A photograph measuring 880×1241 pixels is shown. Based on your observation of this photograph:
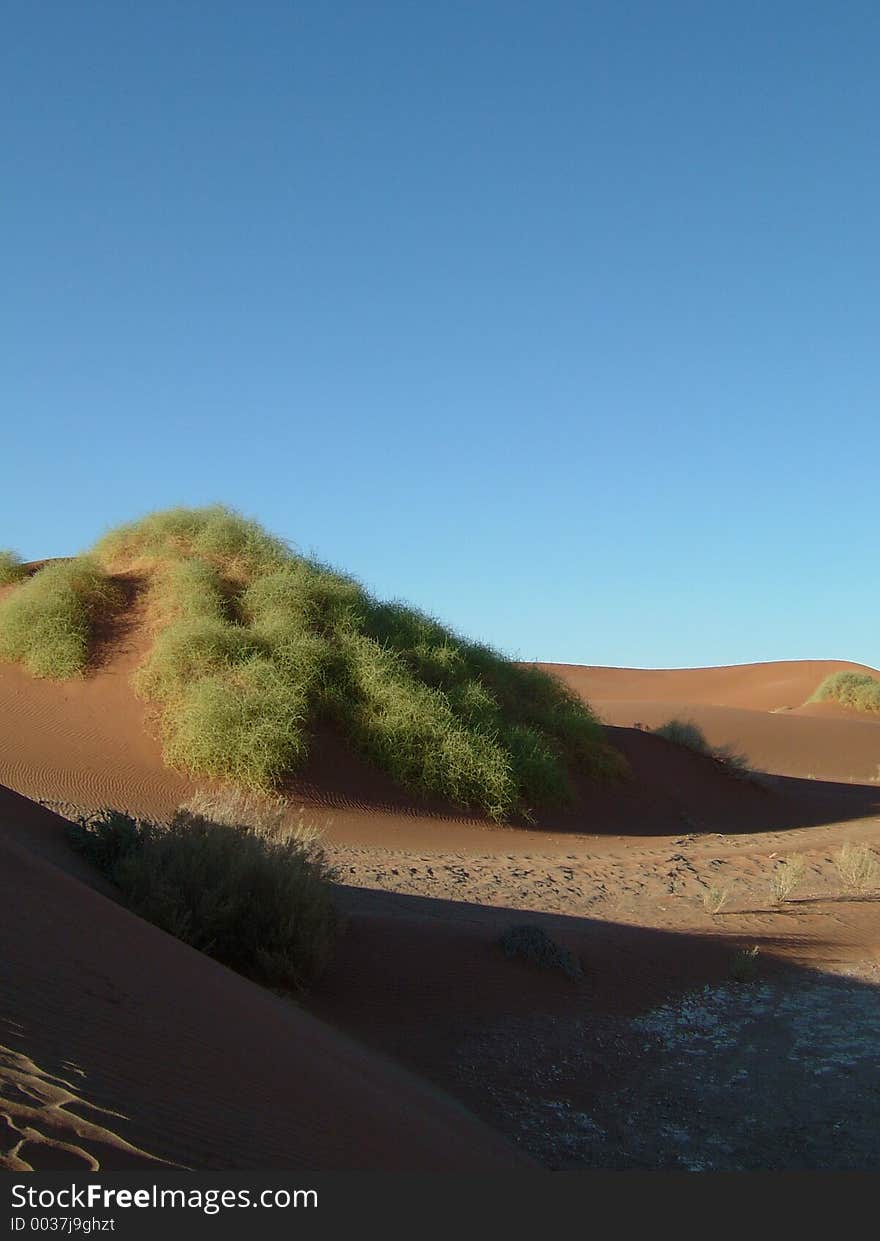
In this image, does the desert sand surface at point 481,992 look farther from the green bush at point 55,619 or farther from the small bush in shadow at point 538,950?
the green bush at point 55,619

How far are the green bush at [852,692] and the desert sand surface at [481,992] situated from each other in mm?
36303

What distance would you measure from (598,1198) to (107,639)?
18819 millimetres

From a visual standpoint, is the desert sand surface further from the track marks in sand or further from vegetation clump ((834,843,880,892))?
vegetation clump ((834,843,880,892))

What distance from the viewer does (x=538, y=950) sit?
9.31 metres

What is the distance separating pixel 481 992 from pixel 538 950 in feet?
2.90

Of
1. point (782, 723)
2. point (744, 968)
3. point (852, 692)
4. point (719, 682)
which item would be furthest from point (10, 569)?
point (719, 682)

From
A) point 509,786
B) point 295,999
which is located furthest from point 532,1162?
point 509,786

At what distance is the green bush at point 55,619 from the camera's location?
20.8 meters

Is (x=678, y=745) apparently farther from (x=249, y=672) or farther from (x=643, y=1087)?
(x=643, y=1087)

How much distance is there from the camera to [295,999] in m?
7.69

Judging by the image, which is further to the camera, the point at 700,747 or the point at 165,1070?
the point at 700,747

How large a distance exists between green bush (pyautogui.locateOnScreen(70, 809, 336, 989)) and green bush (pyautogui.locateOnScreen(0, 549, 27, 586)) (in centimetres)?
1804

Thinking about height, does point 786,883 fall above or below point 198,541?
below

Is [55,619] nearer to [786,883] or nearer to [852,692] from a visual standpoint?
[786,883]
